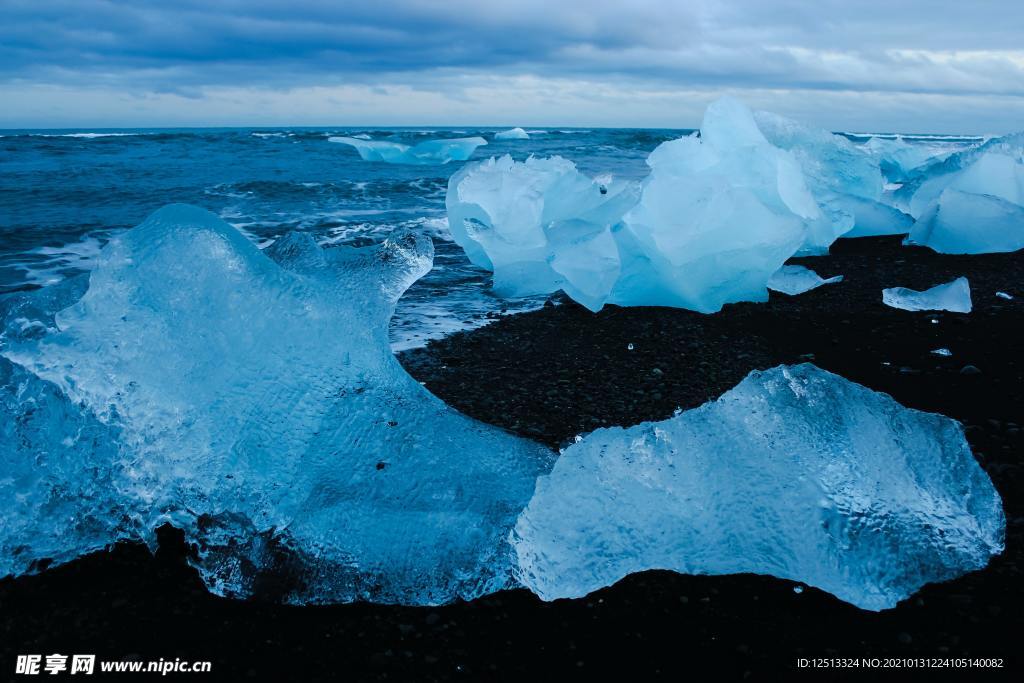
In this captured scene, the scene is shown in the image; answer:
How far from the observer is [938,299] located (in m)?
4.54

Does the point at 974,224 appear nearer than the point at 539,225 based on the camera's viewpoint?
No

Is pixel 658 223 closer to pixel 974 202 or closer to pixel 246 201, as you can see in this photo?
pixel 974 202

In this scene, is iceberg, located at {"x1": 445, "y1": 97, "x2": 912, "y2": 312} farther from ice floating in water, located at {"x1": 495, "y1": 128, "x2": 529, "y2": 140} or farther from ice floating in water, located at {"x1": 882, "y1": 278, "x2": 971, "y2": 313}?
ice floating in water, located at {"x1": 495, "y1": 128, "x2": 529, "y2": 140}

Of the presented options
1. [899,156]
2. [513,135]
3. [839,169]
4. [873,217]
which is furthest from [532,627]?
[513,135]

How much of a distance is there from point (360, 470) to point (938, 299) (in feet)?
13.2

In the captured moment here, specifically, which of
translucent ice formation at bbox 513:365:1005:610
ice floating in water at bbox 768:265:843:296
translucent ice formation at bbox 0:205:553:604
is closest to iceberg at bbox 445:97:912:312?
ice floating in water at bbox 768:265:843:296

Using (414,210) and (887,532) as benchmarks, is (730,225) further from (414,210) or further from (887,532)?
(414,210)

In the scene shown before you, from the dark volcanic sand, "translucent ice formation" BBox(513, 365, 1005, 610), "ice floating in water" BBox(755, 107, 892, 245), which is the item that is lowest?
the dark volcanic sand

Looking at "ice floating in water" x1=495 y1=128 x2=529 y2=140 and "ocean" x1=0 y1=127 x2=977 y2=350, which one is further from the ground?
"ice floating in water" x1=495 y1=128 x2=529 y2=140

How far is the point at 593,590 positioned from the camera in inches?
75.4

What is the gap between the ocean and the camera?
5.48 metres

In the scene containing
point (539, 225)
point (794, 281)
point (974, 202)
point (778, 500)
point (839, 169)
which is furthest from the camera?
point (839, 169)

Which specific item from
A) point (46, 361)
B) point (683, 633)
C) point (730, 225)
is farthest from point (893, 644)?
point (730, 225)

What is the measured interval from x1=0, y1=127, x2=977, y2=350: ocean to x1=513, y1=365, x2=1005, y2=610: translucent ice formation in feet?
7.63
